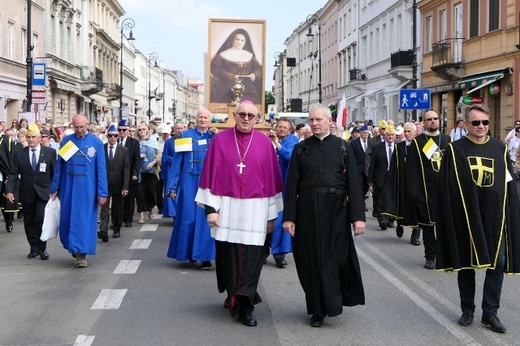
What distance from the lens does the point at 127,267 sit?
34.6 ft

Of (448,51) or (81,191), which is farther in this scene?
(448,51)

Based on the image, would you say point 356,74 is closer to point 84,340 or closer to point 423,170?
point 423,170

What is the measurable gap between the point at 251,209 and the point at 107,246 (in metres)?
5.79

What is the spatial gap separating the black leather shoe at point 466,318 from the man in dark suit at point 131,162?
28.2 ft

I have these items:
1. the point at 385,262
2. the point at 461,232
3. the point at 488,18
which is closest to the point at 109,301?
the point at 461,232

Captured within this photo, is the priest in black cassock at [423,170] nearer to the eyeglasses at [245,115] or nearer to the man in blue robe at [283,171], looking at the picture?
the man in blue robe at [283,171]

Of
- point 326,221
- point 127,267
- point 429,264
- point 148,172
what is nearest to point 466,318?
point 326,221

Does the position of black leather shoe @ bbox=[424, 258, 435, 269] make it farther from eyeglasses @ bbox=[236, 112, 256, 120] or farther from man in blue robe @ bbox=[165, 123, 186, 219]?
man in blue robe @ bbox=[165, 123, 186, 219]

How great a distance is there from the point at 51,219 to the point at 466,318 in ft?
18.7

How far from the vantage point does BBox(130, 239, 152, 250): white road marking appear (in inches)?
494

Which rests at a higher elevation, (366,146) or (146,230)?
(366,146)

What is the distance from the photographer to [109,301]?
326 inches

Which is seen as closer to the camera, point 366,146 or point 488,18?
point 366,146

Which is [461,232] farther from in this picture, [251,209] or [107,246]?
[107,246]
